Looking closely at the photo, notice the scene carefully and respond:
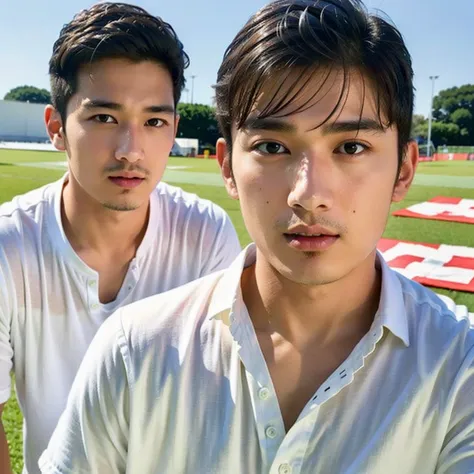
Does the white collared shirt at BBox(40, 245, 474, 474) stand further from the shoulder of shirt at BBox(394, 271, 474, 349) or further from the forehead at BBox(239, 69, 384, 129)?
the forehead at BBox(239, 69, 384, 129)

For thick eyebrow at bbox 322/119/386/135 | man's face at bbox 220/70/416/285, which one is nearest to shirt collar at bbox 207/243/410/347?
man's face at bbox 220/70/416/285

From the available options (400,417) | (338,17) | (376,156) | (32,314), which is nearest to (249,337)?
(400,417)

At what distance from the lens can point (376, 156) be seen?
1252 millimetres

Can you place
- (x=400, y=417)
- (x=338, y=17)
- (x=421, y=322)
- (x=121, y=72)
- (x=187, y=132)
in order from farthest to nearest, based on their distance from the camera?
(x=187, y=132), (x=121, y=72), (x=338, y=17), (x=421, y=322), (x=400, y=417)

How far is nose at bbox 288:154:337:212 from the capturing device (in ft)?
3.79

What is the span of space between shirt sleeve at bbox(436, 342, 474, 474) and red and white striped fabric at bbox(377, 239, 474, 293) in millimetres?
4016

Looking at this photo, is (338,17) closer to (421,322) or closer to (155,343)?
(421,322)

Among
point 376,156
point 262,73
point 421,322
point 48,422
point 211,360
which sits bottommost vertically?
point 48,422

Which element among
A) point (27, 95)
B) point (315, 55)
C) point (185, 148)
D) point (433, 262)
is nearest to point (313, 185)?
point (315, 55)

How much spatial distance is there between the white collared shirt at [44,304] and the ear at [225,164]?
82cm

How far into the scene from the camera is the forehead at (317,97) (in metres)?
1.21

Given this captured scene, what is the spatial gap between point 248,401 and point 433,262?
5238mm

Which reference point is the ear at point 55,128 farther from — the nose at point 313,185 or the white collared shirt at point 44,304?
the nose at point 313,185

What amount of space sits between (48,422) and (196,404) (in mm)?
1144
